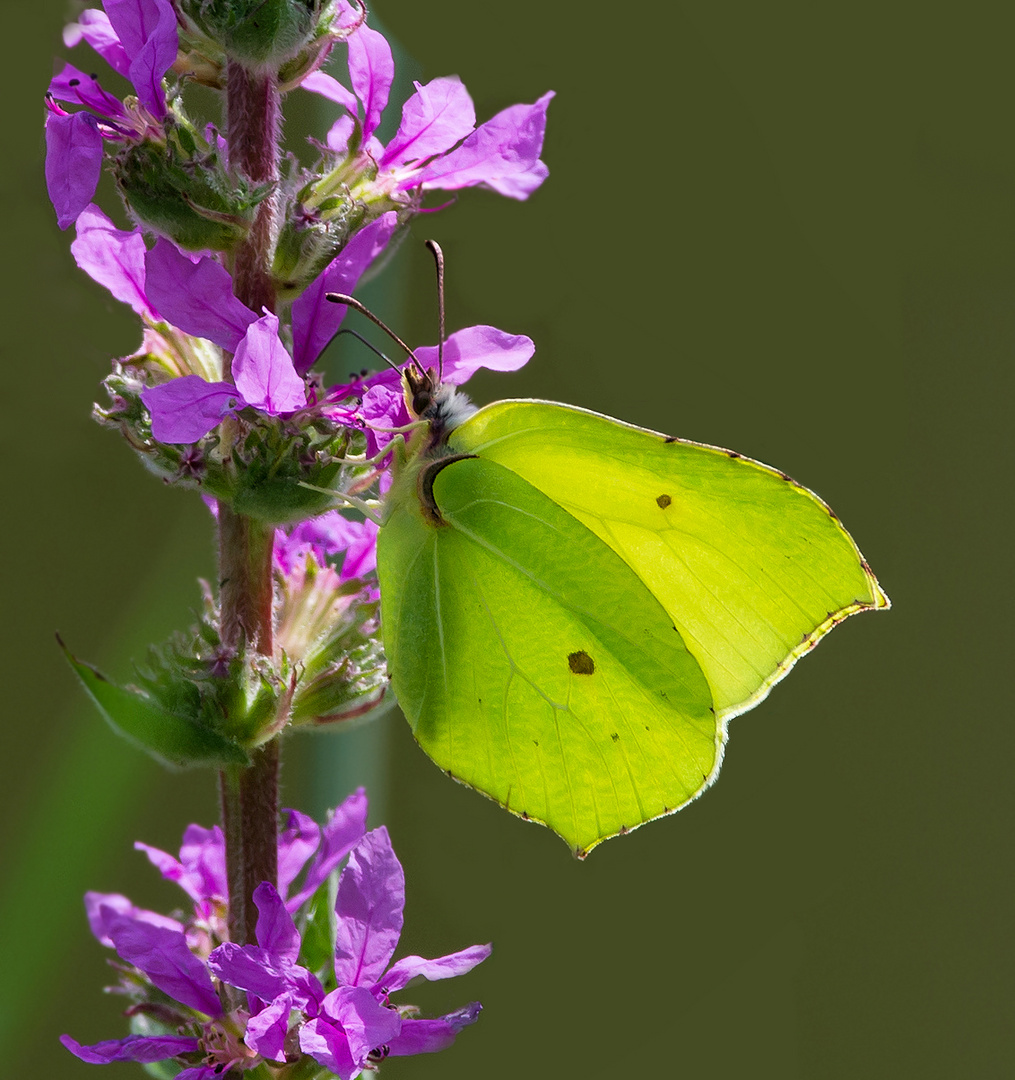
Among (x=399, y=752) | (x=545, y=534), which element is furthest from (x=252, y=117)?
(x=399, y=752)

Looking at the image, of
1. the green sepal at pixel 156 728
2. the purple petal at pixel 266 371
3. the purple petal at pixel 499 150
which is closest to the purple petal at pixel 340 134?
the purple petal at pixel 499 150

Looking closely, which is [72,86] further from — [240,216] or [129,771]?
[129,771]

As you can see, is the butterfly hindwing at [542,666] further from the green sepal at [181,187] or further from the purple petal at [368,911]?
the green sepal at [181,187]

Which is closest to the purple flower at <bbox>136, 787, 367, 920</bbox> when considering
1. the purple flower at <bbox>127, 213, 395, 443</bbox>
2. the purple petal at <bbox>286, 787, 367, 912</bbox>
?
the purple petal at <bbox>286, 787, 367, 912</bbox>

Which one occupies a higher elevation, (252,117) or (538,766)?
(252,117)

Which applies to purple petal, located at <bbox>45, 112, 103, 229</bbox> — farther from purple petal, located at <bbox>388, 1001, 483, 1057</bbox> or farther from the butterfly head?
purple petal, located at <bbox>388, 1001, 483, 1057</bbox>
